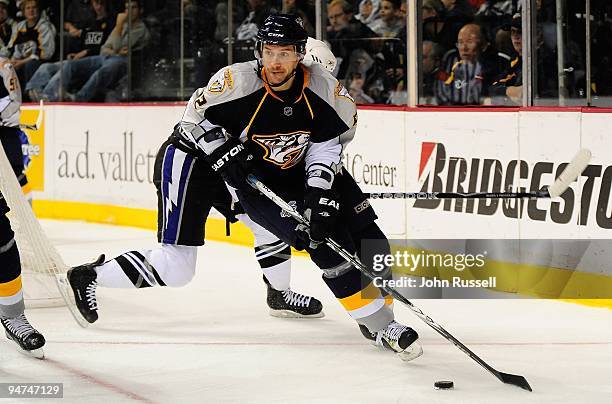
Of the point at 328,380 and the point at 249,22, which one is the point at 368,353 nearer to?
the point at 328,380

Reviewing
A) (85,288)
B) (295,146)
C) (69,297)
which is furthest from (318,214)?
(69,297)

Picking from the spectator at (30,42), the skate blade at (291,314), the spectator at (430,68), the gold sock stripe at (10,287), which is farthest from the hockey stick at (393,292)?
the spectator at (30,42)

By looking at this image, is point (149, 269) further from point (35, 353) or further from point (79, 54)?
point (79, 54)

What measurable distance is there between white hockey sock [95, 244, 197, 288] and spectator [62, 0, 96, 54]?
15.3 feet

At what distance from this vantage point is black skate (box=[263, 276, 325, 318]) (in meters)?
4.66

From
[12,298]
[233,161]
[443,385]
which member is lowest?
[443,385]

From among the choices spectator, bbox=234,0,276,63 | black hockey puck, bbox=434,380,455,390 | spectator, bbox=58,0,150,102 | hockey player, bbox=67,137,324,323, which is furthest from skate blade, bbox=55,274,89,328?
spectator, bbox=58,0,150,102

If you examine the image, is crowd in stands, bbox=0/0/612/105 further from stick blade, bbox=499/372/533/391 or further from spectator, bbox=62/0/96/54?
stick blade, bbox=499/372/533/391

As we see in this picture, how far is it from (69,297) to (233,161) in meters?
0.98

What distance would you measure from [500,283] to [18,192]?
6.31ft

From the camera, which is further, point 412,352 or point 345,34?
point 345,34

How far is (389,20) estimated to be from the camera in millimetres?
6180

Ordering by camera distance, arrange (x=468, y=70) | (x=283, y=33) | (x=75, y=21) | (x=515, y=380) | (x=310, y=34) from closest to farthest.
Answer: (x=515, y=380)
(x=283, y=33)
(x=468, y=70)
(x=310, y=34)
(x=75, y=21)

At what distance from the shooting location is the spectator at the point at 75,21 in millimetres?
8609
